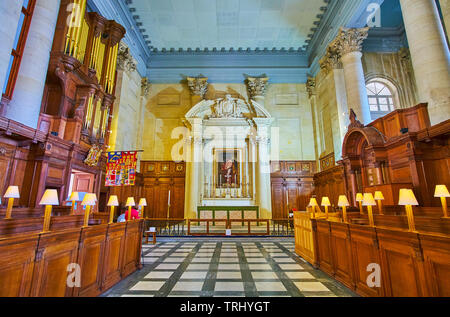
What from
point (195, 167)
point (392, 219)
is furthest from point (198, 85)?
point (392, 219)

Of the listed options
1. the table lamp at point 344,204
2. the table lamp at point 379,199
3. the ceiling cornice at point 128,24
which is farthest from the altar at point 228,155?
the table lamp at point 344,204

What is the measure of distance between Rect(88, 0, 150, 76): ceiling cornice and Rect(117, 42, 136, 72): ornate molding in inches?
31.8

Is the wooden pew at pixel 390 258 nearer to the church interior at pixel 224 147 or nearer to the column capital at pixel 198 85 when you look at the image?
the church interior at pixel 224 147

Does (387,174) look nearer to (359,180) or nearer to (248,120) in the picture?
(359,180)

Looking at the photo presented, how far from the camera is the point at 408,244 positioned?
2.35 m

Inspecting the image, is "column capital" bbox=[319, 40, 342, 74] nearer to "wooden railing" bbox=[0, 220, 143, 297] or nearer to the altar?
the altar

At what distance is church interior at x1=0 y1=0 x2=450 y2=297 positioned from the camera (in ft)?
9.94

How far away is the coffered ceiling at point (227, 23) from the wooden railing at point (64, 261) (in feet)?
39.1

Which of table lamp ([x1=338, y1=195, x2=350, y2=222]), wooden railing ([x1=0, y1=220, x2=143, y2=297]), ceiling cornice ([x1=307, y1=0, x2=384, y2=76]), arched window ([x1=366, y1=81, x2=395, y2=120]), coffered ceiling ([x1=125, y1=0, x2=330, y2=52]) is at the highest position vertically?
coffered ceiling ([x1=125, y1=0, x2=330, y2=52])

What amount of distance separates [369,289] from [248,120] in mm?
10591

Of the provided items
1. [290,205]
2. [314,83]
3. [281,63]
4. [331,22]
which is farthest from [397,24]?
[290,205]

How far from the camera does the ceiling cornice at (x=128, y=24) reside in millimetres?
9516

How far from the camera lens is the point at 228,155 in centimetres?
1279

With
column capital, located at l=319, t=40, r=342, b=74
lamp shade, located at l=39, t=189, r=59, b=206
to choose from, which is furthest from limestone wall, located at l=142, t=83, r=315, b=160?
lamp shade, located at l=39, t=189, r=59, b=206
